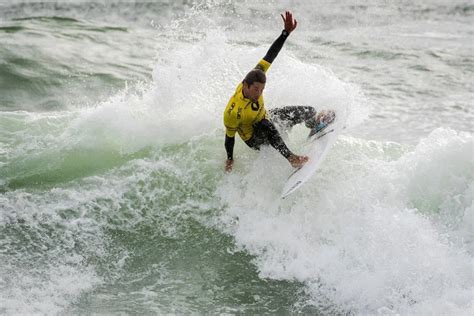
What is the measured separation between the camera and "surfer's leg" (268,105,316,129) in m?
8.42

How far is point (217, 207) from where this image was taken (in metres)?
8.47

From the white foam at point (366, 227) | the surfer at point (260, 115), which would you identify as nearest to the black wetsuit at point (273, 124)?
the surfer at point (260, 115)

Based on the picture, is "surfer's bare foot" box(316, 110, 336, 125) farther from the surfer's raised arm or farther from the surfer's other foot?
the surfer's raised arm

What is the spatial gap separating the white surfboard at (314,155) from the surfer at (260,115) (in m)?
0.10

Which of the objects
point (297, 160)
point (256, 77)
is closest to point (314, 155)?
point (297, 160)

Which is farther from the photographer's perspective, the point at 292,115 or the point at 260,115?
the point at 292,115

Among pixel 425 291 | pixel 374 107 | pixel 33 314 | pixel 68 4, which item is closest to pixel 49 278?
pixel 33 314

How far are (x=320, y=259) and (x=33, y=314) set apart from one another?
3.14 m

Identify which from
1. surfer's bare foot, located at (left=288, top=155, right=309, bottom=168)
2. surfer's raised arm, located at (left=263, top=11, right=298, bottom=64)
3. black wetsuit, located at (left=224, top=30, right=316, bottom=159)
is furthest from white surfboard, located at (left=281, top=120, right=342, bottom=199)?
surfer's raised arm, located at (left=263, top=11, right=298, bottom=64)

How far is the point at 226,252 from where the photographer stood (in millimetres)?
7770

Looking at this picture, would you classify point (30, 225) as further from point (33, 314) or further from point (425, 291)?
point (425, 291)

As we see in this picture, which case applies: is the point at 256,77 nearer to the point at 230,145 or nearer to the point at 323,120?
the point at 230,145

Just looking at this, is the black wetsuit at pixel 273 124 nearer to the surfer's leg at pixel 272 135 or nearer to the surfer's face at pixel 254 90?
the surfer's leg at pixel 272 135

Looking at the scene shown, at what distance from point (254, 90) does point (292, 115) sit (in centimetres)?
100
